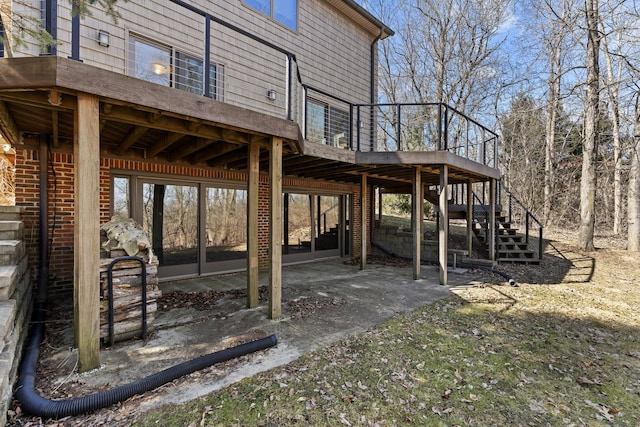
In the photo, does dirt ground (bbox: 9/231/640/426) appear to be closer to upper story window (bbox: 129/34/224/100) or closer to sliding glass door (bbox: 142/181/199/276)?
sliding glass door (bbox: 142/181/199/276)

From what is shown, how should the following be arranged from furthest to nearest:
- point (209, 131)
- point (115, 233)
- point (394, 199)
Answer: point (394, 199)
point (209, 131)
point (115, 233)

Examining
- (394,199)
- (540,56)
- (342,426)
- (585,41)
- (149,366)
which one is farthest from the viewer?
(394,199)

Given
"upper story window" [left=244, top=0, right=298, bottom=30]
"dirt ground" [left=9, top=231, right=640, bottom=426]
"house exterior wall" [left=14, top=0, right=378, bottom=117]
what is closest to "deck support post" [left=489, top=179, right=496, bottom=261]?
"dirt ground" [left=9, top=231, right=640, bottom=426]

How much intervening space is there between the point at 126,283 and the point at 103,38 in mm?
4506

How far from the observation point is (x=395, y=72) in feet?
55.5

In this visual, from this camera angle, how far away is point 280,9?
26.9ft

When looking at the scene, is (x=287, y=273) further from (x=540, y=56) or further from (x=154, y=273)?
(x=540, y=56)

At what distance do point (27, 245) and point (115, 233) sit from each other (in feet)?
7.67

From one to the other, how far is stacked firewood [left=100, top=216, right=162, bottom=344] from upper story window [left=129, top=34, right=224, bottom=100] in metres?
3.10

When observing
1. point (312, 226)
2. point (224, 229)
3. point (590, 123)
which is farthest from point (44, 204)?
point (590, 123)

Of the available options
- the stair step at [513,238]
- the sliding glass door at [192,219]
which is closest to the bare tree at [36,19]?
the sliding glass door at [192,219]

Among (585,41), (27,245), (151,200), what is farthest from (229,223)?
(585,41)

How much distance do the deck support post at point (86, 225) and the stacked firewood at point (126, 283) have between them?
586 mm

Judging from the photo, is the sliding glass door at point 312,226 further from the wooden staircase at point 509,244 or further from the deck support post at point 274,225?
the wooden staircase at point 509,244
